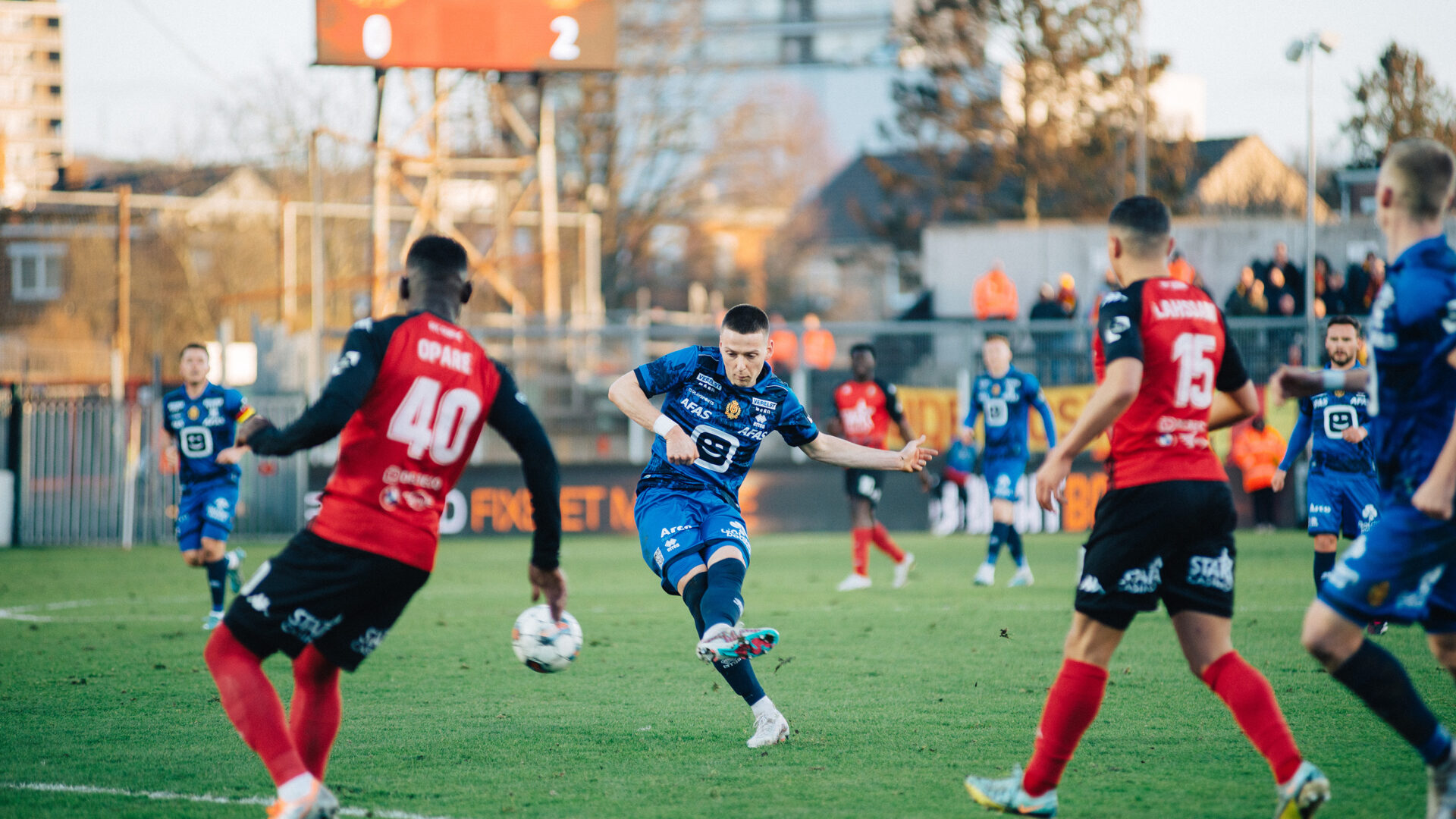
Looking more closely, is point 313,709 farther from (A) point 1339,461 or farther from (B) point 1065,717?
(A) point 1339,461

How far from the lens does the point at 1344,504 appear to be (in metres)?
10.3

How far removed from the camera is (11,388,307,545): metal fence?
72.6 ft

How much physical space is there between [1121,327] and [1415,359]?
102cm

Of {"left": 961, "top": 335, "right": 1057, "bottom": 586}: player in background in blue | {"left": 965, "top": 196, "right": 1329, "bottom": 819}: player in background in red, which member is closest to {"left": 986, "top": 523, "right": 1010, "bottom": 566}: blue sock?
{"left": 961, "top": 335, "right": 1057, "bottom": 586}: player in background in blue

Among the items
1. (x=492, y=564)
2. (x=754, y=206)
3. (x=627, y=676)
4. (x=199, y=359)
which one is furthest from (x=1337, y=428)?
(x=754, y=206)

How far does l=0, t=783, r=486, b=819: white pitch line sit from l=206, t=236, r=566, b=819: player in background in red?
1.42ft

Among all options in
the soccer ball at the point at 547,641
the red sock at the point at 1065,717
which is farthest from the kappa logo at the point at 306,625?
the red sock at the point at 1065,717

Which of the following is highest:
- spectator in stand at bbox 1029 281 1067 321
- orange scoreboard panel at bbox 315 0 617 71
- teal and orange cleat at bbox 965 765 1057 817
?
orange scoreboard panel at bbox 315 0 617 71

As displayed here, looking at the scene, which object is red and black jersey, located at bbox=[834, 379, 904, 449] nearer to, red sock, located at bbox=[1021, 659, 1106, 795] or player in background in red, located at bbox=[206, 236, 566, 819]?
red sock, located at bbox=[1021, 659, 1106, 795]

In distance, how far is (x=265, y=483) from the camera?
22.4 m

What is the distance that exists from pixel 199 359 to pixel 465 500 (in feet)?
33.8

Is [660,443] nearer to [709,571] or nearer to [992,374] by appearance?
[709,571]

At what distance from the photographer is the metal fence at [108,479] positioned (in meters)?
22.1

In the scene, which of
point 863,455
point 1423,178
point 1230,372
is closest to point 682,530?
point 863,455
